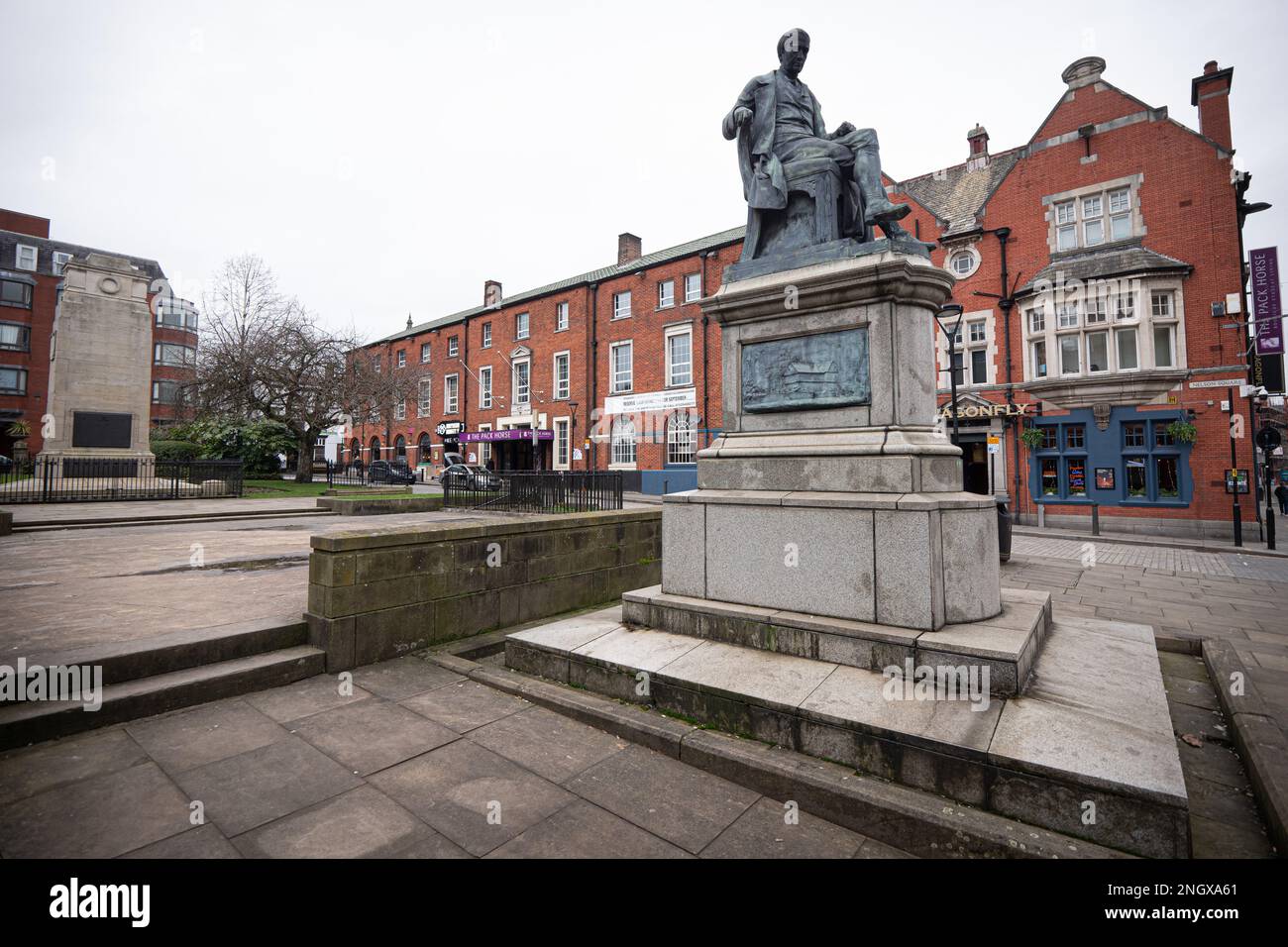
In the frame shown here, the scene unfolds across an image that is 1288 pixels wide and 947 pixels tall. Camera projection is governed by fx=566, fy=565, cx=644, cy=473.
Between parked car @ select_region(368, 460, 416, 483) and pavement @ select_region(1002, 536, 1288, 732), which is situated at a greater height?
parked car @ select_region(368, 460, 416, 483)

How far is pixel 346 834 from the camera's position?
2.68 metres

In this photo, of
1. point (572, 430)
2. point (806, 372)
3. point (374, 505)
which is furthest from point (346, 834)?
point (572, 430)

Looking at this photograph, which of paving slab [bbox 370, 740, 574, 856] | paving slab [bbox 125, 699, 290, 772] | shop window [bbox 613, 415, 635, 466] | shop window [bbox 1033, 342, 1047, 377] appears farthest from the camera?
shop window [bbox 613, 415, 635, 466]

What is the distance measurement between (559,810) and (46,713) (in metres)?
3.28

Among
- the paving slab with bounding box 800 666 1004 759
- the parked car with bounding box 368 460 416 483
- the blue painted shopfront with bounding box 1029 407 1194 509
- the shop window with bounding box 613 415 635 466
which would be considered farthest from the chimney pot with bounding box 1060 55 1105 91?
the parked car with bounding box 368 460 416 483

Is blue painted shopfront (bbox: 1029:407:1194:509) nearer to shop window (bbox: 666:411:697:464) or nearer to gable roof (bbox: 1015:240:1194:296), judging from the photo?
gable roof (bbox: 1015:240:1194:296)

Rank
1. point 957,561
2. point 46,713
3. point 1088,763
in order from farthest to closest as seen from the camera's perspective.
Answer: point 957,561 → point 46,713 → point 1088,763

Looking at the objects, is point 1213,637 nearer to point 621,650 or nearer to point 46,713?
point 621,650

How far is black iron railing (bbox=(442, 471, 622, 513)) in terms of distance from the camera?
512 inches

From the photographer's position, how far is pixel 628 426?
32.4 m

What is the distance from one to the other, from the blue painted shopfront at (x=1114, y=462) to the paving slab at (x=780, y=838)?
70.2 feet

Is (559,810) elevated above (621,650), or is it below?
below

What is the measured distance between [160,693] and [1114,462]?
26594mm
